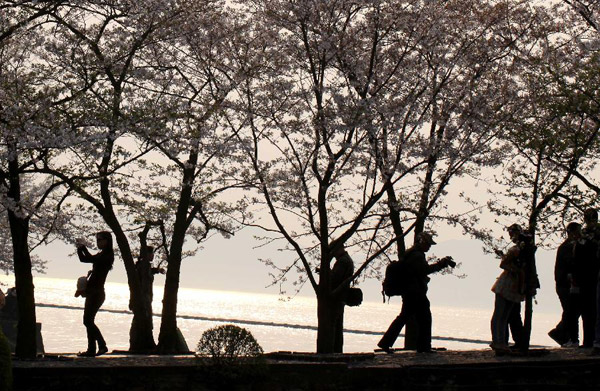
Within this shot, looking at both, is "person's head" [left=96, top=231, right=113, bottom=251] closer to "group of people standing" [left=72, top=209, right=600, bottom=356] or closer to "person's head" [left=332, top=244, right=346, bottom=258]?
"group of people standing" [left=72, top=209, right=600, bottom=356]

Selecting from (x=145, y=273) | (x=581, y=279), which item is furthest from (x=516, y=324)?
(x=145, y=273)

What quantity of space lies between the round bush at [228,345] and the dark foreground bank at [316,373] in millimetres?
155

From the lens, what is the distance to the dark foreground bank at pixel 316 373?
47.0 ft

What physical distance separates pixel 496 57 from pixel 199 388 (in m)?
14.0

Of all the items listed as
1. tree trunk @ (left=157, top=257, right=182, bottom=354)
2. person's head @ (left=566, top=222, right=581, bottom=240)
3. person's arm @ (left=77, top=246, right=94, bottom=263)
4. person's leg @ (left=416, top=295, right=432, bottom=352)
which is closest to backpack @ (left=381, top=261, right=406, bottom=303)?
person's leg @ (left=416, top=295, right=432, bottom=352)

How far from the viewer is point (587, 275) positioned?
1820 centimetres

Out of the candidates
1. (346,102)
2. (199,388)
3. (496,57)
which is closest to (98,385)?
(199,388)

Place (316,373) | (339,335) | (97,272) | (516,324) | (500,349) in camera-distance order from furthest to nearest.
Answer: (339,335) → (516,324) → (500,349) → (97,272) → (316,373)

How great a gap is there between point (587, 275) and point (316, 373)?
5842mm

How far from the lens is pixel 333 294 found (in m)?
20.9

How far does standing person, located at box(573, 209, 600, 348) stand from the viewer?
57.5 feet

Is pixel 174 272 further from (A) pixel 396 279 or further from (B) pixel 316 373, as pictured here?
(B) pixel 316 373

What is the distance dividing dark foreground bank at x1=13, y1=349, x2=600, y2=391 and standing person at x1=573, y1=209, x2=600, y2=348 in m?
1.64

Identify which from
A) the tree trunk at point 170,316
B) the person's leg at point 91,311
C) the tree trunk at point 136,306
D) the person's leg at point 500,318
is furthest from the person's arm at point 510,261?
the tree trunk at point 136,306
